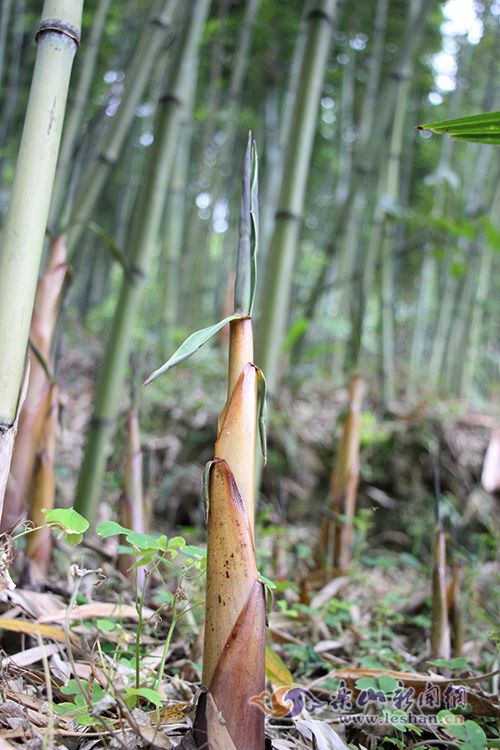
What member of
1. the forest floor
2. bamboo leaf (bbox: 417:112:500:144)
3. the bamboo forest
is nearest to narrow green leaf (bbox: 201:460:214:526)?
the bamboo forest

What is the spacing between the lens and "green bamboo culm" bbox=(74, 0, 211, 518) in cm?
168

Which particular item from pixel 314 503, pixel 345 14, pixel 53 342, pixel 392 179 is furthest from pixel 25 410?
pixel 345 14

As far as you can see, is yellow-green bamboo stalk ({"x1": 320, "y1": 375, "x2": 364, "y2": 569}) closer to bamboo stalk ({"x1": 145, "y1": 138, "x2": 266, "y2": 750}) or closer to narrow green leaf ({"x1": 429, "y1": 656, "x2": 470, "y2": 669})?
narrow green leaf ({"x1": 429, "y1": 656, "x2": 470, "y2": 669})

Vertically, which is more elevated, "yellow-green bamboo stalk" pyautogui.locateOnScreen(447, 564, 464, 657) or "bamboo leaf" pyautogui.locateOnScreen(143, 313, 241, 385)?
"bamboo leaf" pyautogui.locateOnScreen(143, 313, 241, 385)

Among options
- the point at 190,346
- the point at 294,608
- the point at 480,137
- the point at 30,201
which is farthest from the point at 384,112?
the point at 190,346

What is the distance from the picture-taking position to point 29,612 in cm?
110

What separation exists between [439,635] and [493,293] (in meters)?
8.37

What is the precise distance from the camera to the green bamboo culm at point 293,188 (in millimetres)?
1757

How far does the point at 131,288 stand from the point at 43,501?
0.64 meters

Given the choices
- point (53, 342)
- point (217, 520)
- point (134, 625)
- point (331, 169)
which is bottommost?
point (134, 625)

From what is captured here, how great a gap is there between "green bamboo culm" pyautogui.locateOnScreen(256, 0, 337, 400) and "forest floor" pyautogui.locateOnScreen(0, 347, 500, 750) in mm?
487

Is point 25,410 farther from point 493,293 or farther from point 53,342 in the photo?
point 493,293

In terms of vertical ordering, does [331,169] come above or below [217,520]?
above

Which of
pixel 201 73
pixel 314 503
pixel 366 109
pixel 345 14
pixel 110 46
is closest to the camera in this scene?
pixel 314 503
